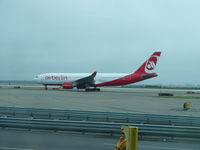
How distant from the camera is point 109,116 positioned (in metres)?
14.3

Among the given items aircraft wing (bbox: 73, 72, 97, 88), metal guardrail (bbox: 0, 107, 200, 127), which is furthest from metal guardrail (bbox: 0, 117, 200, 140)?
aircraft wing (bbox: 73, 72, 97, 88)

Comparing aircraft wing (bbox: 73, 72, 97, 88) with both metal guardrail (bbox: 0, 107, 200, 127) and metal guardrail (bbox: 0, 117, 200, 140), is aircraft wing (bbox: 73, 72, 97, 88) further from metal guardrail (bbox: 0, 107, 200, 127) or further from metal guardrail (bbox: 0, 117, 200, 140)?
metal guardrail (bbox: 0, 117, 200, 140)

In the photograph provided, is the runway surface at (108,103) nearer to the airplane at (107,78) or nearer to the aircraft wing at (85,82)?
the airplane at (107,78)

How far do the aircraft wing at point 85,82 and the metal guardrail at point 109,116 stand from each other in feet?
113

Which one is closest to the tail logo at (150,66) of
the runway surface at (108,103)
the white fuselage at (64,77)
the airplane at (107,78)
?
the airplane at (107,78)

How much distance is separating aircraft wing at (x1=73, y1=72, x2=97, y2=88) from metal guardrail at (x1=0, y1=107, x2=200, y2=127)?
113 feet

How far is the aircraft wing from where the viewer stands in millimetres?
50625

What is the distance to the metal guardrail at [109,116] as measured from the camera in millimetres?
13195

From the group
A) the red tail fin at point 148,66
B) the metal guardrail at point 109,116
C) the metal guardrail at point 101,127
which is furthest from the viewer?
the red tail fin at point 148,66

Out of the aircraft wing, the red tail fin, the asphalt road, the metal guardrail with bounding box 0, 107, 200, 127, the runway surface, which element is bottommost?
the runway surface

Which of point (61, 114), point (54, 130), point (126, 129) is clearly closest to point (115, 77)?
point (61, 114)

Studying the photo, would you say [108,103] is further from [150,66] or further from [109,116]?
[150,66]

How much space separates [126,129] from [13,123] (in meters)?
7.99

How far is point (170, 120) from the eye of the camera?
13.2 metres
